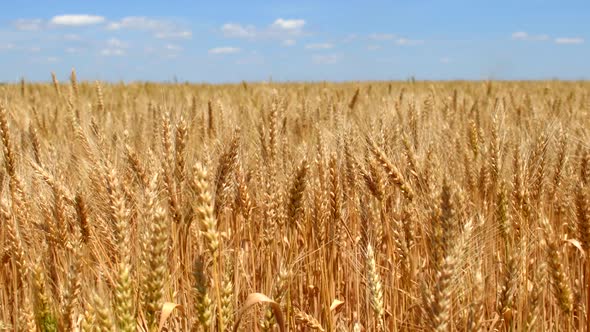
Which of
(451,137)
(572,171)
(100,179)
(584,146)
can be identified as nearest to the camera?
(100,179)

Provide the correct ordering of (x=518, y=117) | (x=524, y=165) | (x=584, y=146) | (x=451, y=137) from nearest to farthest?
(x=524, y=165), (x=584, y=146), (x=451, y=137), (x=518, y=117)

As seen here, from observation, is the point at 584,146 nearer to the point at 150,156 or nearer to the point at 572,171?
the point at 572,171

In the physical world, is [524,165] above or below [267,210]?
above

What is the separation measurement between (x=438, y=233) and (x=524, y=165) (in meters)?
0.82

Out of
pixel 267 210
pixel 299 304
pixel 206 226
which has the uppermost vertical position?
pixel 206 226

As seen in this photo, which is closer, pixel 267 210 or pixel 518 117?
pixel 267 210

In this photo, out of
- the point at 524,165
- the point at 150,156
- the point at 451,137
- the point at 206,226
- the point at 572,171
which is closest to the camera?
the point at 206,226

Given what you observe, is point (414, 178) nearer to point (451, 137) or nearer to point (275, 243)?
point (275, 243)

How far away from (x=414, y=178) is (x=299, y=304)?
683 millimetres

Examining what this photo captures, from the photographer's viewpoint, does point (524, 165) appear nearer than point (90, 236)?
No

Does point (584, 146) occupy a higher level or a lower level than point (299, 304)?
higher

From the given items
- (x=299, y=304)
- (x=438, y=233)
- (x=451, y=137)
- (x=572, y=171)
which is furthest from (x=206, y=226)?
(x=451, y=137)

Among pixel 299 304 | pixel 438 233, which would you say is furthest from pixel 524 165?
pixel 299 304

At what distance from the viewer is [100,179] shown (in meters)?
1.88
